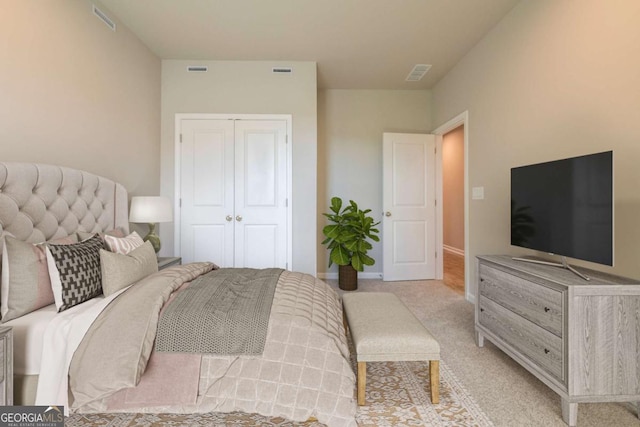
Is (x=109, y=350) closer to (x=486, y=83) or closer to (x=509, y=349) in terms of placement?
(x=509, y=349)

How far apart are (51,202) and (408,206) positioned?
3.92 meters

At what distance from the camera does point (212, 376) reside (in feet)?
4.39

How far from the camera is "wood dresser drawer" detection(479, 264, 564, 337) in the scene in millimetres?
1528

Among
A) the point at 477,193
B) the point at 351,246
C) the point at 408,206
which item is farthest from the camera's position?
the point at 408,206

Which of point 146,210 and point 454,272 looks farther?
point 454,272

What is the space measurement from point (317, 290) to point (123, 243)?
1382 millimetres

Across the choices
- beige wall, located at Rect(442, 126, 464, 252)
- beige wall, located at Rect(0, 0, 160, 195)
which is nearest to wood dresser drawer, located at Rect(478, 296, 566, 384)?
beige wall, located at Rect(0, 0, 160, 195)

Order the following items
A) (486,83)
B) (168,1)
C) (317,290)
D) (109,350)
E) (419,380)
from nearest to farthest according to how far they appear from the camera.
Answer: (109,350), (419,380), (317,290), (168,1), (486,83)

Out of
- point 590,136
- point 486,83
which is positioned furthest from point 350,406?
point 486,83

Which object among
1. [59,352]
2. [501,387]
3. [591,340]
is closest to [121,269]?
[59,352]

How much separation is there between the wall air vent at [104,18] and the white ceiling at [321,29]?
9cm

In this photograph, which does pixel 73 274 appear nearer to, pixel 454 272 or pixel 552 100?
pixel 552 100

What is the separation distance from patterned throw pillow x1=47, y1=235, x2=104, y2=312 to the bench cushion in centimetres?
148

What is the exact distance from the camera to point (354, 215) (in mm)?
3889
